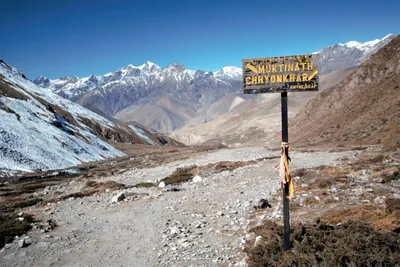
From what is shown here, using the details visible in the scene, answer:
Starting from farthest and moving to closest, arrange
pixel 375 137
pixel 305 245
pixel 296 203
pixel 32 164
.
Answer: pixel 32 164
pixel 375 137
pixel 296 203
pixel 305 245

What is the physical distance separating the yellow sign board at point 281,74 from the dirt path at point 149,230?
5.50 metres

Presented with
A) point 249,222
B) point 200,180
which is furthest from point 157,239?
point 200,180

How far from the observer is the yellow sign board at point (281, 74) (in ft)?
26.1

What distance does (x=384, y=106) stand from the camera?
45.7m

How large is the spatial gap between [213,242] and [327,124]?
5739cm

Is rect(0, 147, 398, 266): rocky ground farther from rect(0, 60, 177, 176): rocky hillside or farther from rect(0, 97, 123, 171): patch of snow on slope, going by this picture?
rect(0, 97, 123, 171): patch of snow on slope

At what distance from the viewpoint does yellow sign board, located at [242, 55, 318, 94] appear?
797 cm

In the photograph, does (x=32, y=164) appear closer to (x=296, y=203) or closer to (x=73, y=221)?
(x=73, y=221)

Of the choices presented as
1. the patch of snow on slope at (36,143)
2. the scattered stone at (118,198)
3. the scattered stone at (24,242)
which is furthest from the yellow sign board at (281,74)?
the patch of snow on slope at (36,143)

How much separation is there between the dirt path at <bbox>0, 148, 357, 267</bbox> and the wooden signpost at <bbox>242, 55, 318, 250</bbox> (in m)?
3.70

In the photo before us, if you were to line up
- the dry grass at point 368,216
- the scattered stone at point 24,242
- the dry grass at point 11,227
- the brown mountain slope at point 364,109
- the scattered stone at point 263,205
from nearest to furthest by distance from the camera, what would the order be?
1. the dry grass at point 368,216
2. the scattered stone at point 24,242
3. the dry grass at point 11,227
4. the scattered stone at point 263,205
5. the brown mountain slope at point 364,109

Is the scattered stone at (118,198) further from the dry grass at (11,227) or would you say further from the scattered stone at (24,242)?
the scattered stone at (24,242)

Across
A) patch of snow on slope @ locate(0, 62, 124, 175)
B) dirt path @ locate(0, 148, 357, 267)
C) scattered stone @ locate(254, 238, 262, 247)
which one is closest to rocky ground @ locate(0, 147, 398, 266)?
dirt path @ locate(0, 148, 357, 267)

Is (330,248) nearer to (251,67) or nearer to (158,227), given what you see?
(251,67)
